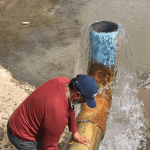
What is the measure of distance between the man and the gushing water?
149 centimetres

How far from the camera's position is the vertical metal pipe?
2.47 m

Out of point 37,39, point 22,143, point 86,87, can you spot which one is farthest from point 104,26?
point 37,39

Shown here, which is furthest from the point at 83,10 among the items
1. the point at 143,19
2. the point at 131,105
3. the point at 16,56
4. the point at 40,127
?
the point at 40,127

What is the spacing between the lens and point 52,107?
1.76 m

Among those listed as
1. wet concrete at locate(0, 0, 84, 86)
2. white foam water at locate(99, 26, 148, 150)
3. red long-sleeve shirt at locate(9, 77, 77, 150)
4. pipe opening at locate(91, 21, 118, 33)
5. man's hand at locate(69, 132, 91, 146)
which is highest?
pipe opening at locate(91, 21, 118, 33)

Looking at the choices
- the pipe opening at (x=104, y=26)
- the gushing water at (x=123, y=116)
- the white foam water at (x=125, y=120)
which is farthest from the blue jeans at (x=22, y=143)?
the pipe opening at (x=104, y=26)

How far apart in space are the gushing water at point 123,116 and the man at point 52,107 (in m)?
1.49

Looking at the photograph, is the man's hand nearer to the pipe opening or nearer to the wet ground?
the pipe opening

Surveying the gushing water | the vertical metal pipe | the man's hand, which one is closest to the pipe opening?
the vertical metal pipe

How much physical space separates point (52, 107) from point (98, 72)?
1.62 meters

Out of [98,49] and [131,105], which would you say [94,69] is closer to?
[98,49]

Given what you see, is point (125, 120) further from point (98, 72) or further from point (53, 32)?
point (53, 32)

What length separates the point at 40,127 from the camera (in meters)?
1.99

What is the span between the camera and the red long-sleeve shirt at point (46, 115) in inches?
69.8
